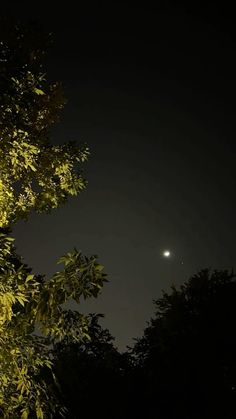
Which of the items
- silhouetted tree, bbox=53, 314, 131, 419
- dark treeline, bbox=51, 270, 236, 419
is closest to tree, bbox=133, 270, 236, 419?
dark treeline, bbox=51, 270, 236, 419

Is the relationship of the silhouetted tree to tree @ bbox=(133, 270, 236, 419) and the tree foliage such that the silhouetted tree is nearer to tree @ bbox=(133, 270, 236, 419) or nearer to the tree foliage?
tree @ bbox=(133, 270, 236, 419)

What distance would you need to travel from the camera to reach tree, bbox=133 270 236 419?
2050 cm

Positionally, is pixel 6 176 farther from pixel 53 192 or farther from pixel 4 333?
pixel 4 333

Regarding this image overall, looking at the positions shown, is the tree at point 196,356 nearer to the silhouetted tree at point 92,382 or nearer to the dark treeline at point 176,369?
the dark treeline at point 176,369

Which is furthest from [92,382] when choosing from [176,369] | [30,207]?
[30,207]

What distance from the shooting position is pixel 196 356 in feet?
67.9

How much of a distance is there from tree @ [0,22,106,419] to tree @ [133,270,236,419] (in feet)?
54.2

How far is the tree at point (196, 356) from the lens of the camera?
20.5 metres

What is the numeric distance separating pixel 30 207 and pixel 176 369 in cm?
1702

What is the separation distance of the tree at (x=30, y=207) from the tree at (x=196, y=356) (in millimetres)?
16507

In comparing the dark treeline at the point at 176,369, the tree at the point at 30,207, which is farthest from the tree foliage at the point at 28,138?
the dark treeline at the point at 176,369

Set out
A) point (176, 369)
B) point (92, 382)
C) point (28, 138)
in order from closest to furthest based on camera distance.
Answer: point (28, 138)
point (176, 369)
point (92, 382)

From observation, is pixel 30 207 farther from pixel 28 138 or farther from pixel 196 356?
pixel 196 356

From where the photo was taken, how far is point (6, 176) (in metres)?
6.11
